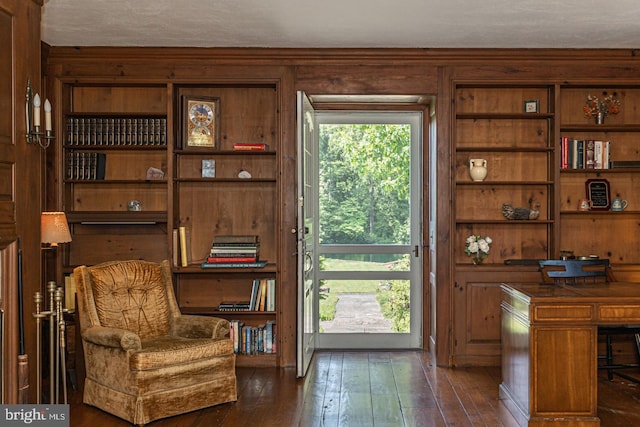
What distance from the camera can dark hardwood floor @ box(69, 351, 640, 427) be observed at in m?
4.18

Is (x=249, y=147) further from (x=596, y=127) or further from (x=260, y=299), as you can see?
(x=596, y=127)

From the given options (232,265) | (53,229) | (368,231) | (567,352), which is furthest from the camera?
(368,231)

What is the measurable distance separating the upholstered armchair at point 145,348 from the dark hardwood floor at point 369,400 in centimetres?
11

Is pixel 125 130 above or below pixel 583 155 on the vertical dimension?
above

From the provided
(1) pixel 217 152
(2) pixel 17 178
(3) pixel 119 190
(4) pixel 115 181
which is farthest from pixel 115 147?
(2) pixel 17 178

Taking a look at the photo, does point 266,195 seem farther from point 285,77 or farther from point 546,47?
point 546,47

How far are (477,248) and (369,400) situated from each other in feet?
5.86

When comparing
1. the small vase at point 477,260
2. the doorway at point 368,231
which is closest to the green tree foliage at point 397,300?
the doorway at point 368,231

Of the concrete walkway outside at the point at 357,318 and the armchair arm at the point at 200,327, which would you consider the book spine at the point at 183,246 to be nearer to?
the armchair arm at the point at 200,327

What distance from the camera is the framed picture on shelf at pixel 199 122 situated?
572cm

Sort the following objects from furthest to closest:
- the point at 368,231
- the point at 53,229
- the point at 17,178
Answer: the point at 368,231 < the point at 53,229 < the point at 17,178

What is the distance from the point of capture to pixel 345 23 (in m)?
4.88

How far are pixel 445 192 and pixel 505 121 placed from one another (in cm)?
91

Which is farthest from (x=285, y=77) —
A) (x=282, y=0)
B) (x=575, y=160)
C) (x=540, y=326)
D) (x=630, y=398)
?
(x=630, y=398)
